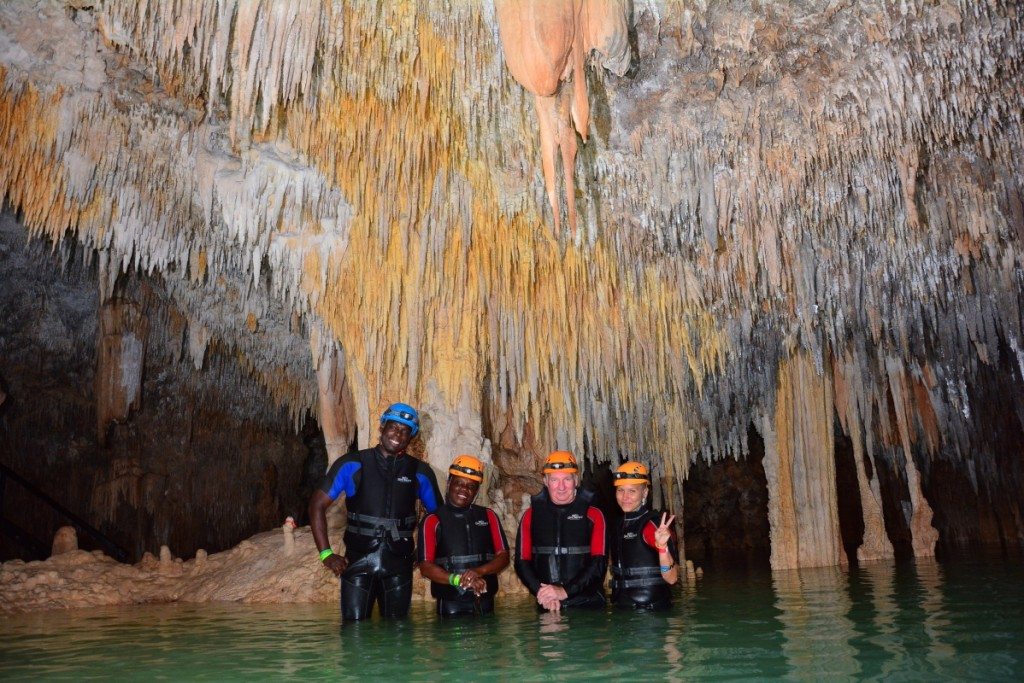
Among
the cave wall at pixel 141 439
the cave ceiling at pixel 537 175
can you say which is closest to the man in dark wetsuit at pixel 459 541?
the cave ceiling at pixel 537 175

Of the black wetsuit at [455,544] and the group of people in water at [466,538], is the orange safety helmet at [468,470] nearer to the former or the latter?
the group of people in water at [466,538]

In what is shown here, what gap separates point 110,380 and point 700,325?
8.50 metres

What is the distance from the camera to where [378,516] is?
4.96m

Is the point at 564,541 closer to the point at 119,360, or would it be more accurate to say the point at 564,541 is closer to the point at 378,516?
the point at 378,516

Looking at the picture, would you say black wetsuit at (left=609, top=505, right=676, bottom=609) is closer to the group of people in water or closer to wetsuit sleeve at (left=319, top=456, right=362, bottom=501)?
the group of people in water

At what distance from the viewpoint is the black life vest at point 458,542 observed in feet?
16.3

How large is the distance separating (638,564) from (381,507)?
1549mm

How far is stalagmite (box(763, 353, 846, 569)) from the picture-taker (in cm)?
1053

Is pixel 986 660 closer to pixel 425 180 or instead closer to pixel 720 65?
pixel 720 65

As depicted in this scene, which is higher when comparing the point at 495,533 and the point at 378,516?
the point at 378,516

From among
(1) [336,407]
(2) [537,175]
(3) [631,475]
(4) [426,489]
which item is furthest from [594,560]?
(1) [336,407]

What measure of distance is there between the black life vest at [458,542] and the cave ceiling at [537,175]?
77.7 inches

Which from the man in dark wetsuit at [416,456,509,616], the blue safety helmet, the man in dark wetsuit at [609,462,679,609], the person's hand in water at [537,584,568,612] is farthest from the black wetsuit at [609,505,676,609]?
the blue safety helmet

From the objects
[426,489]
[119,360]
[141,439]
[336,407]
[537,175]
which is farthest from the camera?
[141,439]
